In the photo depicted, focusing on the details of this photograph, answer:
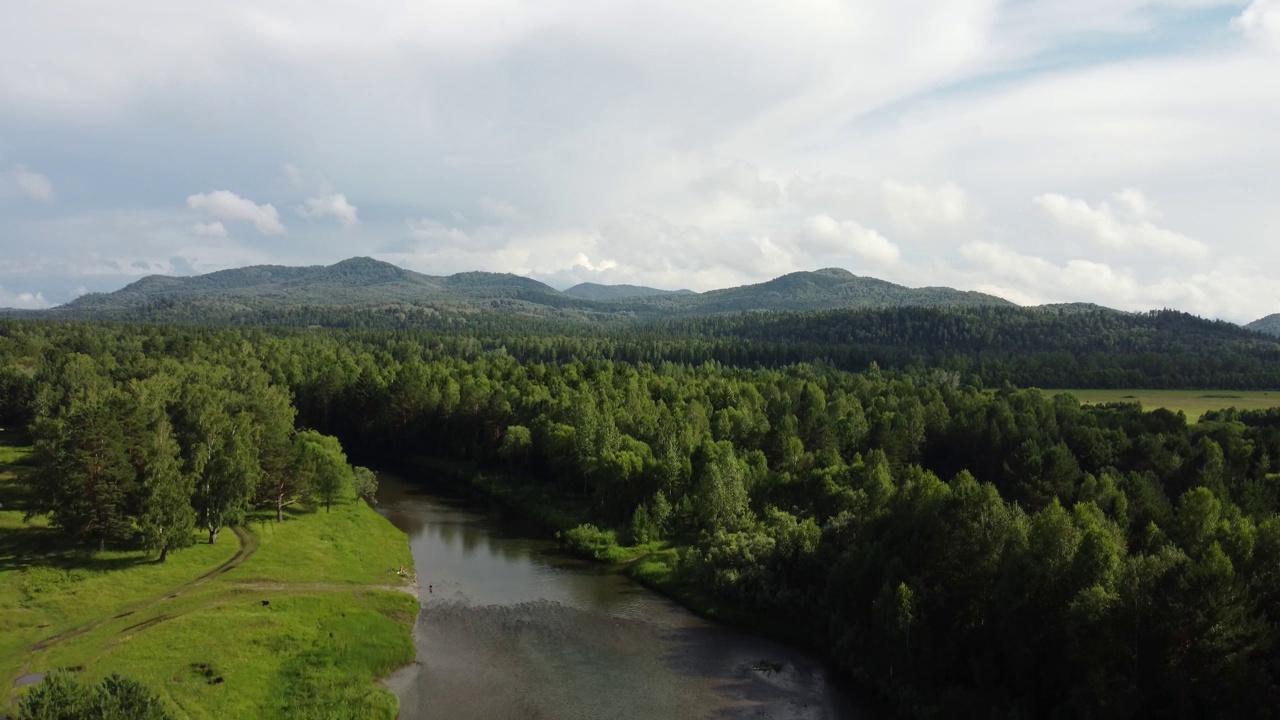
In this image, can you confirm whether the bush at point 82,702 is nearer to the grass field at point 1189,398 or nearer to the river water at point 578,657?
the river water at point 578,657

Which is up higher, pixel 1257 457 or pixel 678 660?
pixel 1257 457

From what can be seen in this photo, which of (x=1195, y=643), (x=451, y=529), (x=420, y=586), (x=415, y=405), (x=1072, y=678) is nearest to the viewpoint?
(x=1195, y=643)

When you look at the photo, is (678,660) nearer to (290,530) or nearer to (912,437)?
(290,530)

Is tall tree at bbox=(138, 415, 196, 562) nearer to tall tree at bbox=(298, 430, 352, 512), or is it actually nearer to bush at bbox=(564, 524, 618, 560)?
tall tree at bbox=(298, 430, 352, 512)

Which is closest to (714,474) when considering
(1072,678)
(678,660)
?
(678,660)

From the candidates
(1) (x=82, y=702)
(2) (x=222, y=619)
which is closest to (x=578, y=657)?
(2) (x=222, y=619)

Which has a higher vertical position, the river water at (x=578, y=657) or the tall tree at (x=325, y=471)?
the tall tree at (x=325, y=471)

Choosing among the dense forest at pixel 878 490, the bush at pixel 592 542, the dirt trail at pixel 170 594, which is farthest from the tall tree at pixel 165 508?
the bush at pixel 592 542
